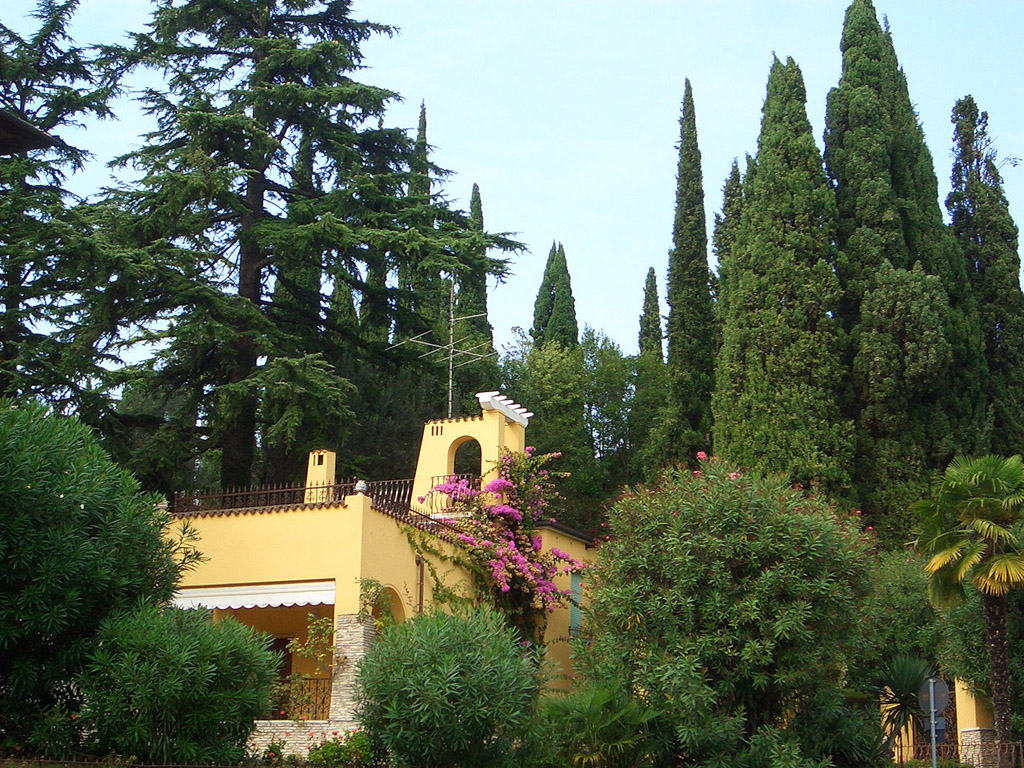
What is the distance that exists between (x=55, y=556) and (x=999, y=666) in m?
14.1

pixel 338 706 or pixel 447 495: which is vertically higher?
pixel 447 495

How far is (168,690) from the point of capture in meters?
12.2

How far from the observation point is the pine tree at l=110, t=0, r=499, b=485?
2402cm

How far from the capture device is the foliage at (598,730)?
15.1m

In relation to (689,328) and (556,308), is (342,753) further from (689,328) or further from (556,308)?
(556,308)

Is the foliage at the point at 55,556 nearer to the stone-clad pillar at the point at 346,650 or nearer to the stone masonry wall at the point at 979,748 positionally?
the stone-clad pillar at the point at 346,650

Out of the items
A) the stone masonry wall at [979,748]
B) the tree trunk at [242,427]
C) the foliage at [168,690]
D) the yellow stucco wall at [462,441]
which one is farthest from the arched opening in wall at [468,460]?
the foliage at [168,690]

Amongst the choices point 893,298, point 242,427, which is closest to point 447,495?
point 242,427

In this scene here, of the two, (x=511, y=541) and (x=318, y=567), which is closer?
(x=318, y=567)

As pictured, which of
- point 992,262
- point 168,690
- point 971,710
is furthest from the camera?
point 992,262

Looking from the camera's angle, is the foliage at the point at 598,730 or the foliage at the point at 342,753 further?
the foliage at the point at 598,730

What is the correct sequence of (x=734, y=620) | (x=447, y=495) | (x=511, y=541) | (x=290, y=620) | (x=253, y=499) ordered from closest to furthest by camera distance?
(x=734, y=620) < (x=253, y=499) < (x=290, y=620) < (x=511, y=541) < (x=447, y=495)

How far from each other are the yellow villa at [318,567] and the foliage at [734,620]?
6.05 ft

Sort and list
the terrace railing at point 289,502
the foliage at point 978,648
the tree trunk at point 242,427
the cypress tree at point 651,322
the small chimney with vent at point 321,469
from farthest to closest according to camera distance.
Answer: the cypress tree at point 651,322
the tree trunk at point 242,427
the small chimney with vent at point 321,469
the foliage at point 978,648
the terrace railing at point 289,502
